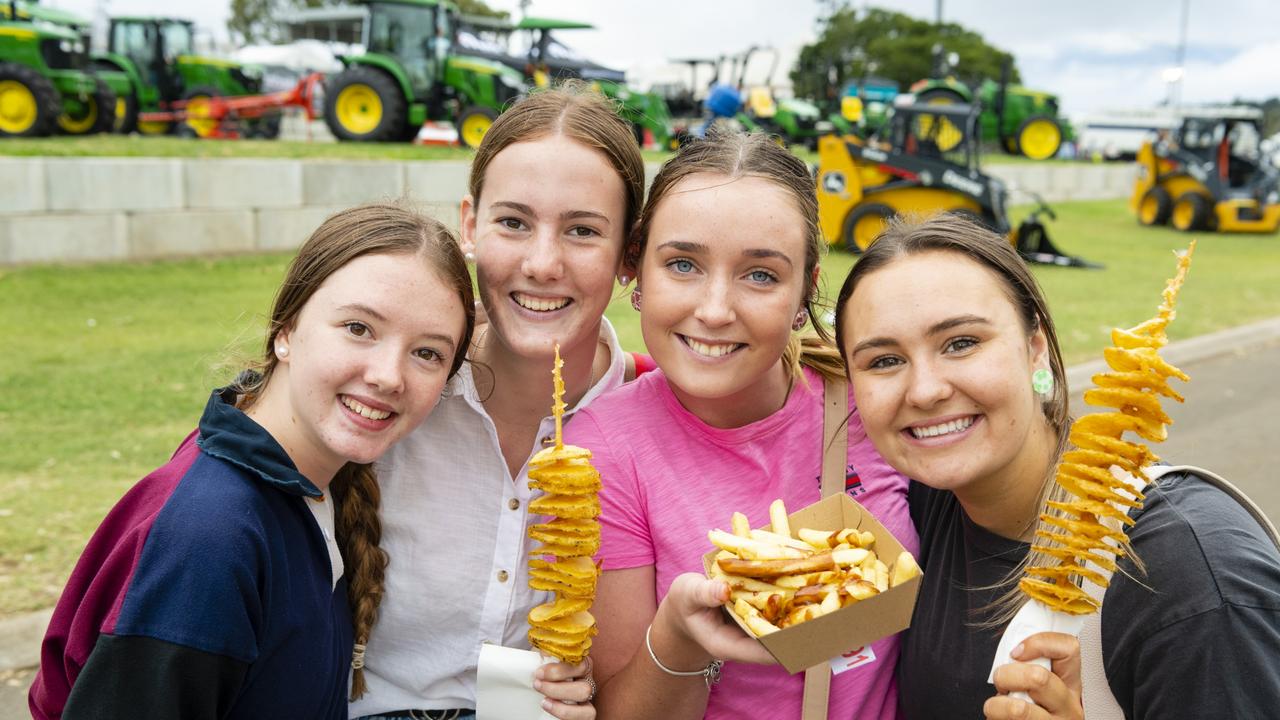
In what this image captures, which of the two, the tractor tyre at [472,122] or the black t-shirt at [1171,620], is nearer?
the black t-shirt at [1171,620]

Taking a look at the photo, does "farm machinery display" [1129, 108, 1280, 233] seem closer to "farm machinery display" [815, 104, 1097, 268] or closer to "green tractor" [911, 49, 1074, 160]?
"green tractor" [911, 49, 1074, 160]

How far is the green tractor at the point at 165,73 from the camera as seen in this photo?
22.8 m

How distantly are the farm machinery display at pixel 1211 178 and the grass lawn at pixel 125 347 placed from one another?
212 inches

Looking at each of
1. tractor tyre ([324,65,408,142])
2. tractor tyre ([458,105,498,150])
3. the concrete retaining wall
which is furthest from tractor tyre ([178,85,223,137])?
A: the concrete retaining wall

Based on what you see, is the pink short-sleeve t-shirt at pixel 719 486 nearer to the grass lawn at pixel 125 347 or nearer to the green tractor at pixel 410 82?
the grass lawn at pixel 125 347

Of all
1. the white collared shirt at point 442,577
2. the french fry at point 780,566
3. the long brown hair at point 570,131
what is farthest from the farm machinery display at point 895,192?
the french fry at point 780,566

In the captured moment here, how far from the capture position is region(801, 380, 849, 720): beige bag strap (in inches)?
91.9

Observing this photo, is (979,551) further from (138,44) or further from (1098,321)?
(138,44)

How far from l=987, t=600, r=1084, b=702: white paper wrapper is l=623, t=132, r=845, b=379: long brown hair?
84cm

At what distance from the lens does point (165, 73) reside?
24.6 metres

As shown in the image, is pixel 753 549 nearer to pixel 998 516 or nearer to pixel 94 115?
pixel 998 516

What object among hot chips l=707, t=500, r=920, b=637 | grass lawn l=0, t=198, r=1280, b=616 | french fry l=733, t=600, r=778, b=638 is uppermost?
hot chips l=707, t=500, r=920, b=637

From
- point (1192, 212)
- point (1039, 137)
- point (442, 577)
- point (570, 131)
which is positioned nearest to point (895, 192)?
point (1192, 212)

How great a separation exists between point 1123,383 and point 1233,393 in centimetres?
793
